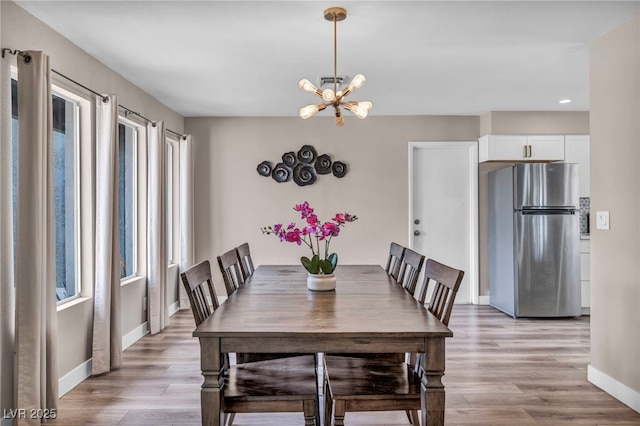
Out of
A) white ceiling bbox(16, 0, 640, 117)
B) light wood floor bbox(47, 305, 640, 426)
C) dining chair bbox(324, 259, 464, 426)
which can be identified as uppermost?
white ceiling bbox(16, 0, 640, 117)

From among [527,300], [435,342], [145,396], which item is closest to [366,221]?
[527,300]

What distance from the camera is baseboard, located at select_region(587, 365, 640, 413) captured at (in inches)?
102

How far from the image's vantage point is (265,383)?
6.15ft

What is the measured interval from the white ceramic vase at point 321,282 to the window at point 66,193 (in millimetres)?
1749

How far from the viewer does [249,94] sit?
431 cm

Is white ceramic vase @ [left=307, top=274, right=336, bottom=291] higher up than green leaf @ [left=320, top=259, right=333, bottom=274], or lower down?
lower down

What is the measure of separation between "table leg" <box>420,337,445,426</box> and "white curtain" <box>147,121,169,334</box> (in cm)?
312

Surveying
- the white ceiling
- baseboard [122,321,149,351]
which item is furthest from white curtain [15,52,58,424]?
baseboard [122,321,149,351]

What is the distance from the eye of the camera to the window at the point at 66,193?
116 inches

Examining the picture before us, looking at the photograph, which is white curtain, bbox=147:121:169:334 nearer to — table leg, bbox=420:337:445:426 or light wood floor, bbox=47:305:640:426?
light wood floor, bbox=47:305:640:426

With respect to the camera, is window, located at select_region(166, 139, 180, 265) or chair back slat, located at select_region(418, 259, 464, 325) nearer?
chair back slat, located at select_region(418, 259, 464, 325)

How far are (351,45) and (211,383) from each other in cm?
234

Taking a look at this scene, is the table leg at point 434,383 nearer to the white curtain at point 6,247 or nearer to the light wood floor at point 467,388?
the light wood floor at point 467,388

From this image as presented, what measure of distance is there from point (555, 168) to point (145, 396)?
4375 millimetres
